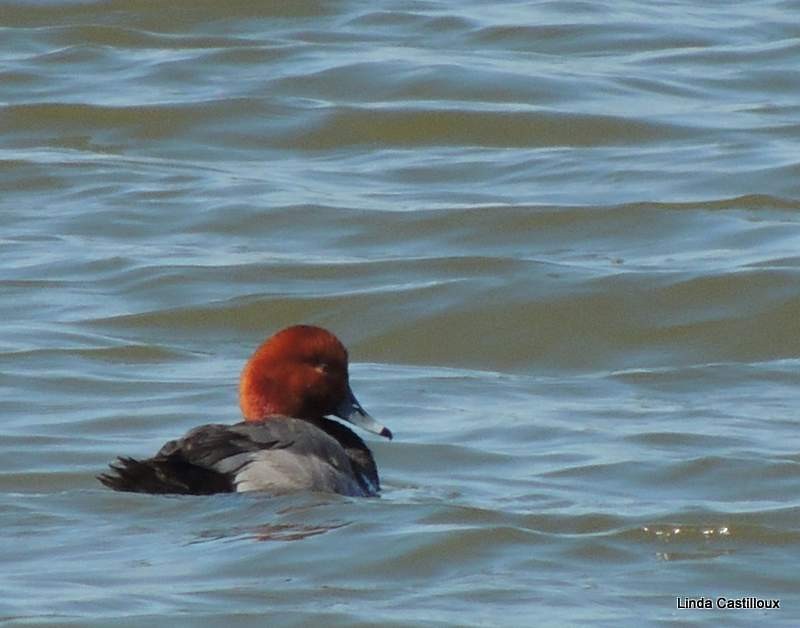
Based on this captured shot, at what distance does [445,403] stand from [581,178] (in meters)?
4.28

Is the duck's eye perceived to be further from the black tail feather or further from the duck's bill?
the black tail feather

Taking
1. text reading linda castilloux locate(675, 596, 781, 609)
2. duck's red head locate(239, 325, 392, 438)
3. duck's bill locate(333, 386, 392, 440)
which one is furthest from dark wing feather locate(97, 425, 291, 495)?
text reading linda castilloux locate(675, 596, 781, 609)

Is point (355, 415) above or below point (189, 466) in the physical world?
below

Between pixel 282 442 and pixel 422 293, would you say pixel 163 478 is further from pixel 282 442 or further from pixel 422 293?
pixel 422 293

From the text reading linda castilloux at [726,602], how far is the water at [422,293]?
5 centimetres

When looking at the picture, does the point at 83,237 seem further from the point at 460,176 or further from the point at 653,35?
the point at 653,35

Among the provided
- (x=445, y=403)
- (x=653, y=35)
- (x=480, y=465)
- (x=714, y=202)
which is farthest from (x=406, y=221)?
(x=653, y=35)

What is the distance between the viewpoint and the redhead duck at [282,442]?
7.57 metres

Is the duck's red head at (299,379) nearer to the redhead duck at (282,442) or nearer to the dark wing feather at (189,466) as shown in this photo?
the redhead duck at (282,442)

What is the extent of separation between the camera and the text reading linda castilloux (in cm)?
659

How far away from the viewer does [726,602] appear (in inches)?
261

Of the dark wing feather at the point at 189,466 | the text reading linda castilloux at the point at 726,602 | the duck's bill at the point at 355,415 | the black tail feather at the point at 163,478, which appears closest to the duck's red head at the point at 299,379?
the duck's bill at the point at 355,415

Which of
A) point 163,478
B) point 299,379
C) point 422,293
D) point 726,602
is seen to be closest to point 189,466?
point 163,478

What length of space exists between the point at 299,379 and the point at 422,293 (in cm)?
291
